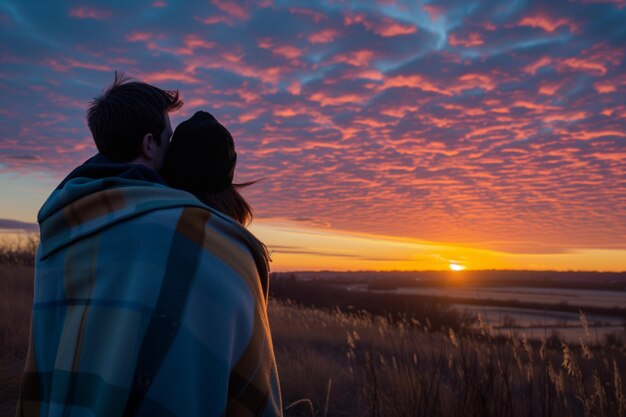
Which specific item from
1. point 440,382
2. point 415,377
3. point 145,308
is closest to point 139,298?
point 145,308

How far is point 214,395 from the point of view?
63.0 inches

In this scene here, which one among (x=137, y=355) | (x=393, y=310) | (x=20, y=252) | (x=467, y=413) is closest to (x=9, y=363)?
(x=467, y=413)

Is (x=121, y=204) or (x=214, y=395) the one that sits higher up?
(x=121, y=204)

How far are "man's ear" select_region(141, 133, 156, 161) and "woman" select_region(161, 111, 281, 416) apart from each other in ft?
0.28

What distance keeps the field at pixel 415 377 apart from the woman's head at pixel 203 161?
1.57 m

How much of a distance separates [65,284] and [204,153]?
0.62 metres

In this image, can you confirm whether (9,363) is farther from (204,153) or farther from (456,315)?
(456,315)

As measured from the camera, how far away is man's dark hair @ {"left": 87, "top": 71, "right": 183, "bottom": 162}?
1847 millimetres

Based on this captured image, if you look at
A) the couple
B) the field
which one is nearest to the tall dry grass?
the field

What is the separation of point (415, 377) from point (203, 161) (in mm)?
3056

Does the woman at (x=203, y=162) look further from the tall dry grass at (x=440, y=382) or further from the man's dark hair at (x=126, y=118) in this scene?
the tall dry grass at (x=440, y=382)

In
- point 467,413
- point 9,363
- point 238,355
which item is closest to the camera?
point 238,355

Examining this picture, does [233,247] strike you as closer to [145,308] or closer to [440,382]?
[145,308]

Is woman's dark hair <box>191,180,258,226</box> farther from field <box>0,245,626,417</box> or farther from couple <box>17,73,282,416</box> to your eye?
field <box>0,245,626,417</box>
